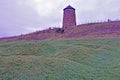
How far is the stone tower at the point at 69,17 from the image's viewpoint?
3600 cm

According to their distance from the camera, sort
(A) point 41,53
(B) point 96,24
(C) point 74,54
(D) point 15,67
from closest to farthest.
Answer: (D) point 15,67, (C) point 74,54, (A) point 41,53, (B) point 96,24

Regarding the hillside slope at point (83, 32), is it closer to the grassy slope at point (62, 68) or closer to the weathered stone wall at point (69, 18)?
the weathered stone wall at point (69, 18)

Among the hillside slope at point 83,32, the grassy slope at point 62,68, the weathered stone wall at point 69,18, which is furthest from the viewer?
the weathered stone wall at point 69,18

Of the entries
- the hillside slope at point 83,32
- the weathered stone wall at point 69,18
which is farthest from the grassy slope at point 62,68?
the weathered stone wall at point 69,18

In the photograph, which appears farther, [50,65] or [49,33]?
[49,33]

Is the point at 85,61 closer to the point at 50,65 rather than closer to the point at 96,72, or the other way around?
the point at 96,72

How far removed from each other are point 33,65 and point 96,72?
110 inches

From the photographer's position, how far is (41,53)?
16297mm

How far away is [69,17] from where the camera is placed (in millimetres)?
35844

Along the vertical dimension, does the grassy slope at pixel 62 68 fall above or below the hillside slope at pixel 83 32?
below

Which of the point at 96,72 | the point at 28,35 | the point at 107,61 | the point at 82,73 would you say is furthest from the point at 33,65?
the point at 28,35

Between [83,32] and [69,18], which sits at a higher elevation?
[69,18]

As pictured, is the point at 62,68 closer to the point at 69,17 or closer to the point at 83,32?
the point at 83,32

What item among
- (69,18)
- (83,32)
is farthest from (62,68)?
(69,18)
